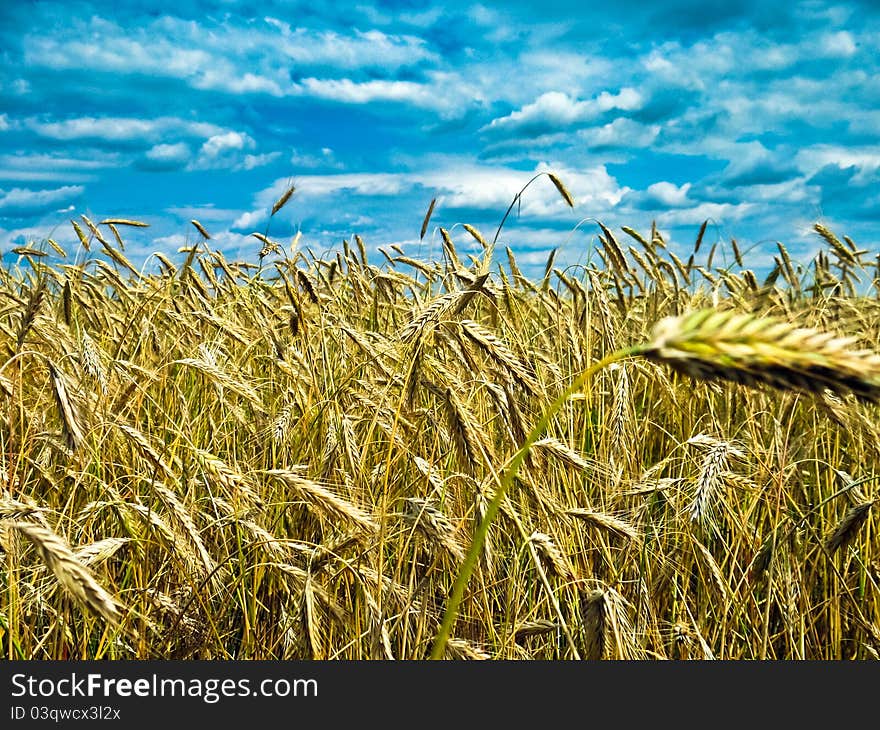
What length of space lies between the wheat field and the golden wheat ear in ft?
2.04

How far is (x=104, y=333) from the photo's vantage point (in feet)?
12.9

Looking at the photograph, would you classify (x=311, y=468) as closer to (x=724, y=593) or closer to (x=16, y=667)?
(x=16, y=667)

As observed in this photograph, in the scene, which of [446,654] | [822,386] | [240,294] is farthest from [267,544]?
[240,294]

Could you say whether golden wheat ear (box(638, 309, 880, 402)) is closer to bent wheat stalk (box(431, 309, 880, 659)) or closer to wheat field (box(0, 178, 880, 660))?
bent wheat stalk (box(431, 309, 880, 659))

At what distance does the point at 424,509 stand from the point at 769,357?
1205 millimetres

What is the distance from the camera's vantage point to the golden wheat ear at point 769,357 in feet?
2.64

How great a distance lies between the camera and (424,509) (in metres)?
1.90

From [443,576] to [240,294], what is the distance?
2119 millimetres

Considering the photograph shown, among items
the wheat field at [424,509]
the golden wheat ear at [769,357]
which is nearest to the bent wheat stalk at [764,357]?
the golden wheat ear at [769,357]

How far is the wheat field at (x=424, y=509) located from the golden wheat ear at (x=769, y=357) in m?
0.62

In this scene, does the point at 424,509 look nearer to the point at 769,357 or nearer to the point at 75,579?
the point at 75,579

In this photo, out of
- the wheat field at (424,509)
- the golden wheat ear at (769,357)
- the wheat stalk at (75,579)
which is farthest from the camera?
the wheat field at (424,509)

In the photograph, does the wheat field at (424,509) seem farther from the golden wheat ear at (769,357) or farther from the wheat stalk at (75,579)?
the golden wheat ear at (769,357)

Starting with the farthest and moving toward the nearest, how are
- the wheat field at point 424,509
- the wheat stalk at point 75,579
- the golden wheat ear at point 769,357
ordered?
the wheat field at point 424,509
the wheat stalk at point 75,579
the golden wheat ear at point 769,357
